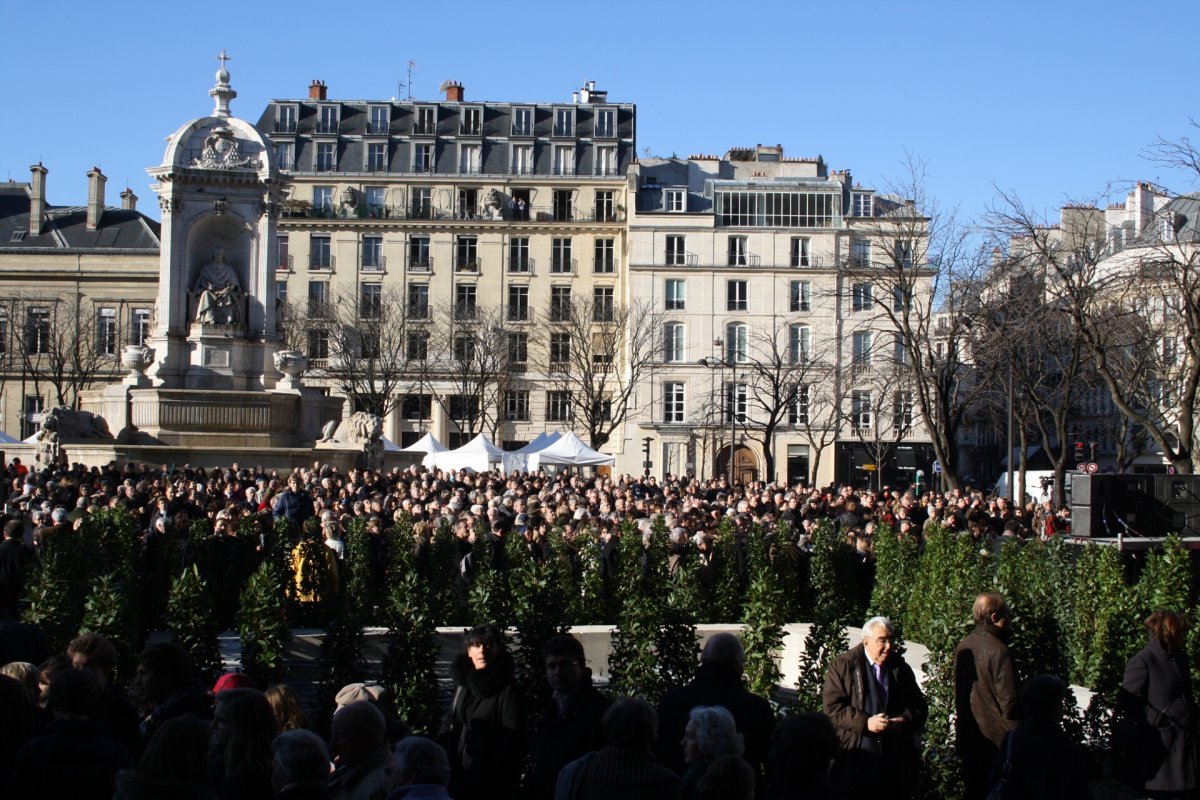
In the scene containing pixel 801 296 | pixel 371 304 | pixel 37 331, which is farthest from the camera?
pixel 801 296

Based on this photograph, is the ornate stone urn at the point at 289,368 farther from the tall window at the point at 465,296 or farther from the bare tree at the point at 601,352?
the tall window at the point at 465,296

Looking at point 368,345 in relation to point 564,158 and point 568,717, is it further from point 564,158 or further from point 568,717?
point 568,717

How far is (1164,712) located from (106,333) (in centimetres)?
7196

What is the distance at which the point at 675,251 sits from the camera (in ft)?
244

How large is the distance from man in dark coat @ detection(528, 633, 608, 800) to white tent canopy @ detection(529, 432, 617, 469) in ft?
106

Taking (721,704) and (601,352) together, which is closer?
(721,704)

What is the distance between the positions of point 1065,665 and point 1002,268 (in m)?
20.5

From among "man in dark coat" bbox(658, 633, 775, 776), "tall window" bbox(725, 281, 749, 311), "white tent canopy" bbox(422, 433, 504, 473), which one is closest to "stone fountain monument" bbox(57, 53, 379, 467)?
"white tent canopy" bbox(422, 433, 504, 473)

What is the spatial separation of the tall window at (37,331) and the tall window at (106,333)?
246cm

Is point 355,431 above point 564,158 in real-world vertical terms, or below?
below

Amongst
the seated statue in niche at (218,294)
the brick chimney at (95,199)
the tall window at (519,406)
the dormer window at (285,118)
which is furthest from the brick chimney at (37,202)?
the seated statue in niche at (218,294)

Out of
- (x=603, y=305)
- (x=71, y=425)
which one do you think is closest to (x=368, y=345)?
(x=603, y=305)

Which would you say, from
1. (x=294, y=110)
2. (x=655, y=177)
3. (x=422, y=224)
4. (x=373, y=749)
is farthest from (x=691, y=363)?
(x=373, y=749)

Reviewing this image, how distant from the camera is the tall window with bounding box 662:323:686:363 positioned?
73.6m
